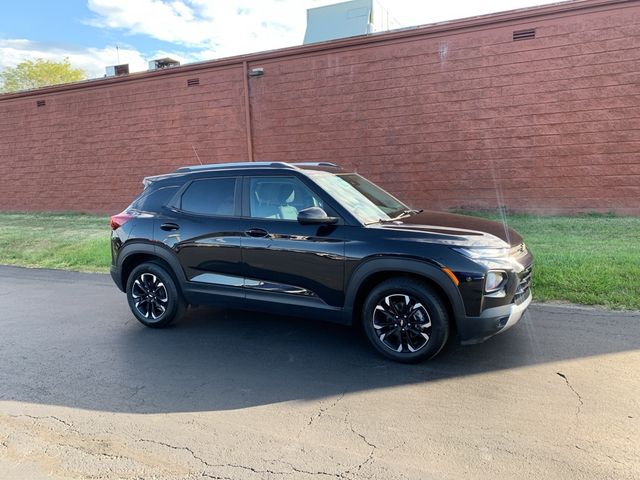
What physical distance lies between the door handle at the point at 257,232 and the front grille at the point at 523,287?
237 centimetres

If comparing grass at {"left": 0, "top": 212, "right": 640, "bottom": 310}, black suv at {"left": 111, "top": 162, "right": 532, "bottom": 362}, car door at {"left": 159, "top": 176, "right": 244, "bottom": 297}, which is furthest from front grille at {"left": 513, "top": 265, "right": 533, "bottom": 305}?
car door at {"left": 159, "top": 176, "right": 244, "bottom": 297}

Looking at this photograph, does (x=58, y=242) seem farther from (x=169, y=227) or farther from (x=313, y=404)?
(x=313, y=404)

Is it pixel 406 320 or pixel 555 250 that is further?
pixel 555 250

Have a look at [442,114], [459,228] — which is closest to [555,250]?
[459,228]

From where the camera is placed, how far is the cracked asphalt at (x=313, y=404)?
295 centimetres

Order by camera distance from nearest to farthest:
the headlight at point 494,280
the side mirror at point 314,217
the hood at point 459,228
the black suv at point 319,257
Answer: the headlight at point 494,280
the black suv at point 319,257
the hood at point 459,228
the side mirror at point 314,217

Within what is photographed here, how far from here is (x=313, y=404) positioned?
3695 millimetres

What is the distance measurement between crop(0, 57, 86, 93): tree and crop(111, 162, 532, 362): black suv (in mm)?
41092

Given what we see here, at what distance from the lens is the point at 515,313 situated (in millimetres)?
4164

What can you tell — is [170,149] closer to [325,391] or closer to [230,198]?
[230,198]

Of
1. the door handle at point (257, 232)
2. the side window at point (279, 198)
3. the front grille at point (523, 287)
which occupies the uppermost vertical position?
the side window at point (279, 198)

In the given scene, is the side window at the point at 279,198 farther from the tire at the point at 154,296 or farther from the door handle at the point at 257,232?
the tire at the point at 154,296

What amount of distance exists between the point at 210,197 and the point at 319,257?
1570 millimetres

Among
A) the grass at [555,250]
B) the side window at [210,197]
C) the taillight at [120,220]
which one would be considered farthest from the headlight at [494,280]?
the taillight at [120,220]
